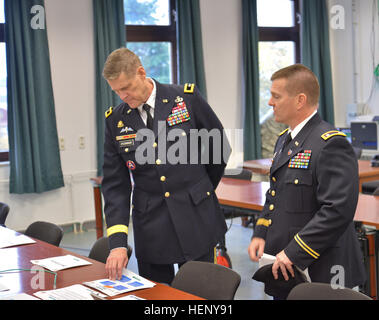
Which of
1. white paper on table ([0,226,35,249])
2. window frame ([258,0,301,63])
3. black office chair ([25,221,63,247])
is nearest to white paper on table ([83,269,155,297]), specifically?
white paper on table ([0,226,35,249])

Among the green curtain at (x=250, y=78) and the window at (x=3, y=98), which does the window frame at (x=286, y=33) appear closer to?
the green curtain at (x=250, y=78)

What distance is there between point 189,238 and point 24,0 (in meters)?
4.69

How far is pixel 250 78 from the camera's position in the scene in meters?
7.80

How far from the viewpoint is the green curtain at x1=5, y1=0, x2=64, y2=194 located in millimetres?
6145

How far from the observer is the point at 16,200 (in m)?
6.38

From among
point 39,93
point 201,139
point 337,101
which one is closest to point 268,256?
point 201,139

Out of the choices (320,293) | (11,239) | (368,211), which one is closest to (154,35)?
(368,211)

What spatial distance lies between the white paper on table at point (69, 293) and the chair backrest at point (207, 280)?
0.41 meters

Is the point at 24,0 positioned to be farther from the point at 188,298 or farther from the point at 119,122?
the point at 188,298

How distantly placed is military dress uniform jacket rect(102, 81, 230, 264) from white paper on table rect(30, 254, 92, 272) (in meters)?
0.32

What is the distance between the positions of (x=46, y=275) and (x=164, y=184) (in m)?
0.68

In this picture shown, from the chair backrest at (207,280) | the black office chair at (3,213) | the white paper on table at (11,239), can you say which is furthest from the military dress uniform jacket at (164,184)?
the black office chair at (3,213)

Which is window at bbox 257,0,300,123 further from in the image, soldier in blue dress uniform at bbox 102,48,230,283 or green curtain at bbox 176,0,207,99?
soldier in blue dress uniform at bbox 102,48,230,283

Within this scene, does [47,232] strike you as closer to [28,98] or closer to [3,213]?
[3,213]
